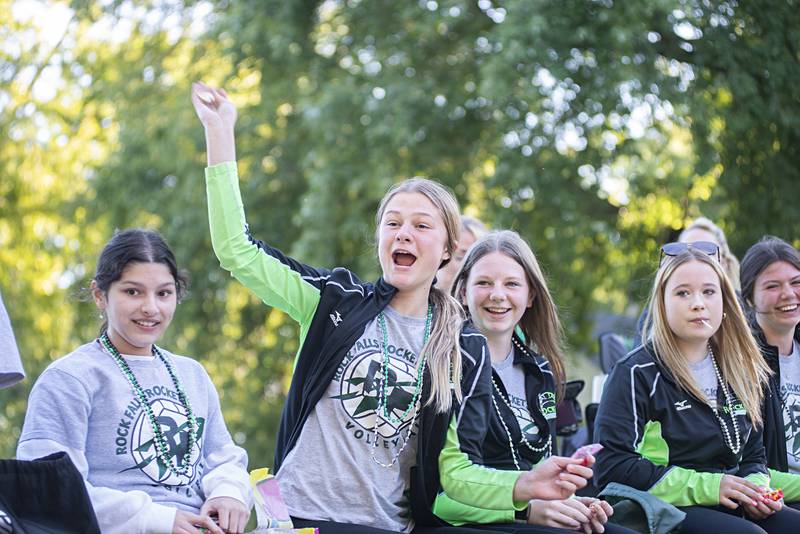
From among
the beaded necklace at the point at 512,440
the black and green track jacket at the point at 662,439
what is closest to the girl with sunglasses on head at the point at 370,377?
the beaded necklace at the point at 512,440

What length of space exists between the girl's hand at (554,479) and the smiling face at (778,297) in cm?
192

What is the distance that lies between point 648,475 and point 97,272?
222 centimetres

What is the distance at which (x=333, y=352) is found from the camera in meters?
3.50

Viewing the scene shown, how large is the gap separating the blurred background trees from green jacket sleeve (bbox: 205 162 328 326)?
3.46 m

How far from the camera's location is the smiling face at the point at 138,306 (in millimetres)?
3367

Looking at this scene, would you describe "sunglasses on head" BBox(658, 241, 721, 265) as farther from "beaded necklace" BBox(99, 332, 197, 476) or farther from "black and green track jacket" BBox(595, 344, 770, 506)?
"beaded necklace" BBox(99, 332, 197, 476)

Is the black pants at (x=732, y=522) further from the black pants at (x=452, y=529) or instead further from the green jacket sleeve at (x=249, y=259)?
the green jacket sleeve at (x=249, y=259)

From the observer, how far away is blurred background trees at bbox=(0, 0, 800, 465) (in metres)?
8.62

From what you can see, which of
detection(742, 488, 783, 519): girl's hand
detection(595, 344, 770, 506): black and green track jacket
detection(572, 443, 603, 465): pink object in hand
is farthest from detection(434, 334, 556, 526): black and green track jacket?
detection(742, 488, 783, 519): girl's hand

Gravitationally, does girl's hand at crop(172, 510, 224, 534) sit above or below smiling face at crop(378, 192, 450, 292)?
below

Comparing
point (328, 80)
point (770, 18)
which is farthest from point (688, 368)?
point (328, 80)

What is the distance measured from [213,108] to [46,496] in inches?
55.0

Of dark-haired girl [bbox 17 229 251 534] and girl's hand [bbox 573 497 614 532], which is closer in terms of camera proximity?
dark-haired girl [bbox 17 229 251 534]

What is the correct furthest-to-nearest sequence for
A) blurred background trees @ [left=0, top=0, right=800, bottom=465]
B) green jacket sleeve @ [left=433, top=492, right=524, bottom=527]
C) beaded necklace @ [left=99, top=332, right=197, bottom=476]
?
blurred background trees @ [left=0, top=0, right=800, bottom=465] → green jacket sleeve @ [left=433, top=492, right=524, bottom=527] → beaded necklace @ [left=99, top=332, right=197, bottom=476]
